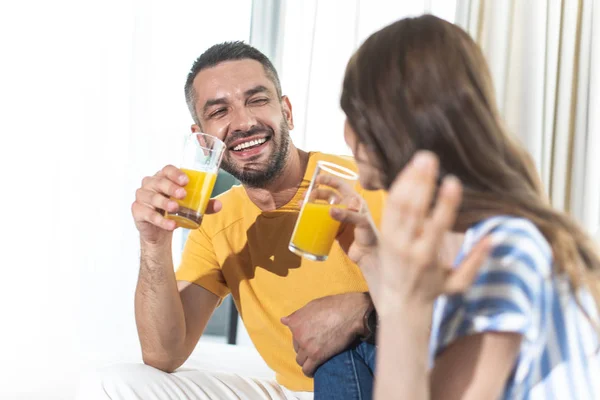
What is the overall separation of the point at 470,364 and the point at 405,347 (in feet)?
0.38

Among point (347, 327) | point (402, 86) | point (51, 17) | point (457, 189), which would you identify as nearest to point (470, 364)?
point (457, 189)

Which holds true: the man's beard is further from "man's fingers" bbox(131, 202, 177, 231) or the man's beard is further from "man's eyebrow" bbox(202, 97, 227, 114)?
"man's fingers" bbox(131, 202, 177, 231)

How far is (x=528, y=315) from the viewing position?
2.80 ft

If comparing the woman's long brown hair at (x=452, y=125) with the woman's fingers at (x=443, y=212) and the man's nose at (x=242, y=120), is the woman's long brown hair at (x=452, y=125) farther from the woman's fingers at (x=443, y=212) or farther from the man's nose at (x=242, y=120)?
the man's nose at (x=242, y=120)

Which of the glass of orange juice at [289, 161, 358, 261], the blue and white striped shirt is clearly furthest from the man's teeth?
the blue and white striped shirt

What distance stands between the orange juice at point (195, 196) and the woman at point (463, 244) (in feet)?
2.05

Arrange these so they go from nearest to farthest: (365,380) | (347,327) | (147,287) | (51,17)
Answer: (365,380) < (347,327) < (147,287) < (51,17)

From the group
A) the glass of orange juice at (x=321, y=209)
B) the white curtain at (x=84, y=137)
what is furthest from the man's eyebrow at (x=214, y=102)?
the white curtain at (x=84, y=137)

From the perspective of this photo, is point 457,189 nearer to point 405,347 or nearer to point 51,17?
point 405,347

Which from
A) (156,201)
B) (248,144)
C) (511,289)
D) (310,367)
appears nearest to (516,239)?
(511,289)

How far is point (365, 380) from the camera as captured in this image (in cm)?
148

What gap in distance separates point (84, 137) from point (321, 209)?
2.55m

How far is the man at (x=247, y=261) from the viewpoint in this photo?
1645 millimetres

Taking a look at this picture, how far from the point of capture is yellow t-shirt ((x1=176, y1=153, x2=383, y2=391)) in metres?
1.85
